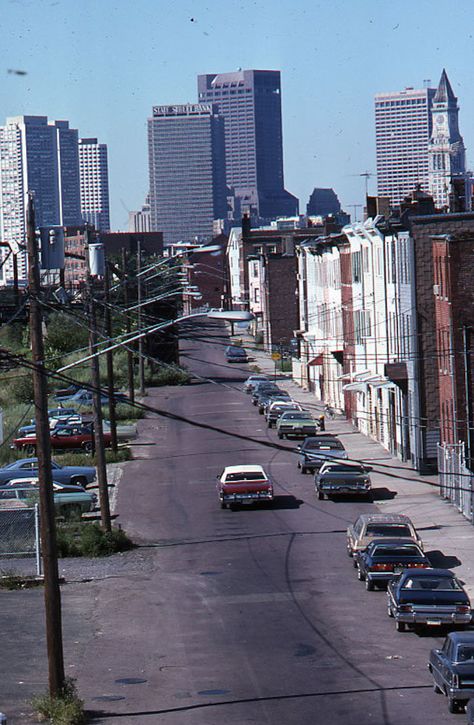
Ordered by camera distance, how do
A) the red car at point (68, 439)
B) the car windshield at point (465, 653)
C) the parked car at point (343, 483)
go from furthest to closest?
the red car at point (68, 439), the parked car at point (343, 483), the car windshield at point (465, 653)

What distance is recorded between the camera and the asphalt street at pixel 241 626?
846 inches

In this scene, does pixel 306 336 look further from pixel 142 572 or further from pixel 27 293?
pixel 27 293

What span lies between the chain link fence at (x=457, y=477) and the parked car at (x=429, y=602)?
1117cm

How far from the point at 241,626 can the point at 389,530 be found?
7.05 metres

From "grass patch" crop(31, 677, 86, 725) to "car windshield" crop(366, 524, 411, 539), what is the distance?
13.0 meters

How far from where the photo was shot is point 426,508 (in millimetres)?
42250

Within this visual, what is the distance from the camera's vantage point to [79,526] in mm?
38750

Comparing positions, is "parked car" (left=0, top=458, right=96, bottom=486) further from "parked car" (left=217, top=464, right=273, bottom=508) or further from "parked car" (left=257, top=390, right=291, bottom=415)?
"parked car" (left=257, top=390, right=291, bottom=415)

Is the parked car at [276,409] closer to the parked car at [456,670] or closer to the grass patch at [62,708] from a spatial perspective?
the parked car at [456,670]

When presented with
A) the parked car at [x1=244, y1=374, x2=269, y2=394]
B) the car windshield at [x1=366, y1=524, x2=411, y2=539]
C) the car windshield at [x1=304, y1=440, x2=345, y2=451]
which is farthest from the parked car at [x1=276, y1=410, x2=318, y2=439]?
the car windshield at [x1=366, y1=524, x2=411, y2=539]

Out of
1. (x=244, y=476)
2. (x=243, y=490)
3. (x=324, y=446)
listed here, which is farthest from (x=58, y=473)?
(x=324, y=446)

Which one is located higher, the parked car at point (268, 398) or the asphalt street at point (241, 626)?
the parked car at point (268, 398)

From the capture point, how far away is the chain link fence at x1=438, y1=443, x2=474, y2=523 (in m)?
39.7

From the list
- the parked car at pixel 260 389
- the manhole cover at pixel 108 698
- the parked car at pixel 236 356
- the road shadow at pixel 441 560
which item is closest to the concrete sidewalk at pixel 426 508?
the road shadow at pixel 441 560
